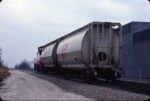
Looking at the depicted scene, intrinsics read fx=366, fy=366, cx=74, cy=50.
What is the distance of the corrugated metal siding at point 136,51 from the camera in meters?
47.4

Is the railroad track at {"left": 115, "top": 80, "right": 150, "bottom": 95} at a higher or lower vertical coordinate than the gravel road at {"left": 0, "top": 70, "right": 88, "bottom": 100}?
higher

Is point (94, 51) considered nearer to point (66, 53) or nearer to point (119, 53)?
point (119, 53)

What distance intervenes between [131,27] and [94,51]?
3081 cm

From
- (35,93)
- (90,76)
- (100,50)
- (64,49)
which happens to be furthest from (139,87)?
(64,49)

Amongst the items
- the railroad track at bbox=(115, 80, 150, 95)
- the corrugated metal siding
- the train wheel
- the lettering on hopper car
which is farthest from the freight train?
the corrugated metal siding

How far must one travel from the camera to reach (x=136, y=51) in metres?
51.0

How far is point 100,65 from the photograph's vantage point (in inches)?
967

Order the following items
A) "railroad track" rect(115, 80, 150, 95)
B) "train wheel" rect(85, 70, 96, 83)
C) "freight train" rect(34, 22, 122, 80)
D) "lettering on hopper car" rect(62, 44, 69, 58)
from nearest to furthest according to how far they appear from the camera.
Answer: "railroad track" rect(115, 80, 150, 95) < "train wheel" rect(85, 70, 96, 83) < "freight train" rect(34, 22, 122, 80) < "lettering on hopper car" rect(62, 44, 69, 58)

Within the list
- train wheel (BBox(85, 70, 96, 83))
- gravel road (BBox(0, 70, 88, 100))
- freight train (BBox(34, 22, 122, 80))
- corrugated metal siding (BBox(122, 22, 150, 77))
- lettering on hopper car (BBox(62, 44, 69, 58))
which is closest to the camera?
gravel road (BBox(0, 70, 88, 100))

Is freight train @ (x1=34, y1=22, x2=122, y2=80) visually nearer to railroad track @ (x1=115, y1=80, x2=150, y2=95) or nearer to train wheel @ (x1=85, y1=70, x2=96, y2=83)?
train wheel @ (x1=85, y1=70, x2=96, y2=83)

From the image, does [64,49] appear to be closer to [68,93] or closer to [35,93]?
[68,93]

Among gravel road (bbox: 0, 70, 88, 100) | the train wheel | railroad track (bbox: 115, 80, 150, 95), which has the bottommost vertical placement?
gravel road (bbox: 0, 70, 88, 100)

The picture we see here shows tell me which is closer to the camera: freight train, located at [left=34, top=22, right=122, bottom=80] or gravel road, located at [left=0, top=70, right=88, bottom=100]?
gravel road, located at [left=0, top=70, right=88, bottom=100]

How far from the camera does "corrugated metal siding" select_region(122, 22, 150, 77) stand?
4744 cm
